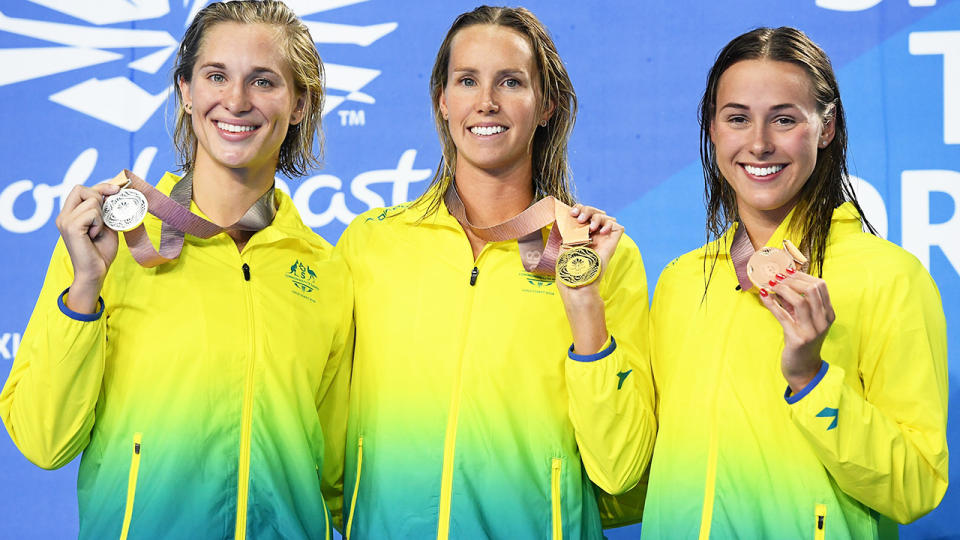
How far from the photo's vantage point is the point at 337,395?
7.28 ft

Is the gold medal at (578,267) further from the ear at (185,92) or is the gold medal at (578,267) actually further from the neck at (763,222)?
the ear at (185,92)

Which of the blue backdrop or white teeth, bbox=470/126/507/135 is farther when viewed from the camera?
the blue backdrop

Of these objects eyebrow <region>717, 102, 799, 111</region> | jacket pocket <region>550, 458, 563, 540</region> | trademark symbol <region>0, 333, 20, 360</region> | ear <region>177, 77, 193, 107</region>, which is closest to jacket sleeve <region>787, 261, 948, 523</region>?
eyebrow <region>717, 102, 799, 111</region>

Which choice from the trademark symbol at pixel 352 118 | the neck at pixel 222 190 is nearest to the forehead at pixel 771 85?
the neck at pixel 222 190

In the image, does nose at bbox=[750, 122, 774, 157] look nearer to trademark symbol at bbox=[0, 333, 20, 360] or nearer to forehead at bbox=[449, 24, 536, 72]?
forehead at bbox=[449, 24, 536, 72]

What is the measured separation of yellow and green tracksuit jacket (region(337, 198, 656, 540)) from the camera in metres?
2.03

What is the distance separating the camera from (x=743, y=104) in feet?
6.55

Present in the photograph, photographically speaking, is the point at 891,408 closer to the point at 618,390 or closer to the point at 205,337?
the point at 618,390

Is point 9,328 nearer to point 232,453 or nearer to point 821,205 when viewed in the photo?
point 232,453

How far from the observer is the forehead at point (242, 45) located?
2.11 metres

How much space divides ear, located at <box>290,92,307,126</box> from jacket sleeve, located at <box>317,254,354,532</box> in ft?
1.14

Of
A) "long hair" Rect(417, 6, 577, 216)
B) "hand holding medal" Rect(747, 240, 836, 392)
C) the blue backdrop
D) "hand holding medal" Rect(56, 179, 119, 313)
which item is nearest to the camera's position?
"hand holding medal" Rect(747, 240, 836, 392)

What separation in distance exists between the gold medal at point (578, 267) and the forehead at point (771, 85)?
0.46 m

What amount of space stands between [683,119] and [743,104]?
1375 mm
